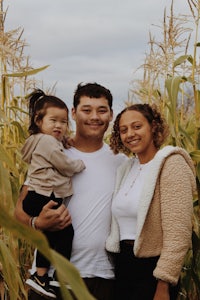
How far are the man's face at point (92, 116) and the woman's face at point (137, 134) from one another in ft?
0.62

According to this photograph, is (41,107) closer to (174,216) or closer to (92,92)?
(92,92)

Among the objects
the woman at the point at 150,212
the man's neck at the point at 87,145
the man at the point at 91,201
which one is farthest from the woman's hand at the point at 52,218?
the man's neck at the point at 87,145

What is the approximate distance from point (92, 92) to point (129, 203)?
0.76 metres

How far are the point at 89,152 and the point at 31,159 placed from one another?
35cm

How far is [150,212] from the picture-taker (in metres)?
2.53

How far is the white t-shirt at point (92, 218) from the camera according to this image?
9.20 feet

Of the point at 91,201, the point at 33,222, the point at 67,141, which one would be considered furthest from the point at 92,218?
the point at 67,141

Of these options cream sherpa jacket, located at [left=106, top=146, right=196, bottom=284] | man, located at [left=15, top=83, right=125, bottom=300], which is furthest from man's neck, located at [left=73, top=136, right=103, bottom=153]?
cream sherpa jacket, located at [left=106, top=146, right=196, bottom=284]

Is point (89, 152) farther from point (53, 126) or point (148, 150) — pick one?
point (148, 150)

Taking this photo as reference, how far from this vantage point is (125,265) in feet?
8.73

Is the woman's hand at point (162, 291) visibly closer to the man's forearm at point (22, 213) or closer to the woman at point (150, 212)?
the woman at point (150, 212)

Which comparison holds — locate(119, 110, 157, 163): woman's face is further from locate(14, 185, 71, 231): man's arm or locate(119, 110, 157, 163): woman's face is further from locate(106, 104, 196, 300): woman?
locate(14, 185, 71, 231): man's arm

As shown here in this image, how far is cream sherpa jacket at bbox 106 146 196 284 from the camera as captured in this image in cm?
246

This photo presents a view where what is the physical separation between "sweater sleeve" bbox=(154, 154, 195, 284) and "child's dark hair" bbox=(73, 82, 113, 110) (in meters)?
0.73
